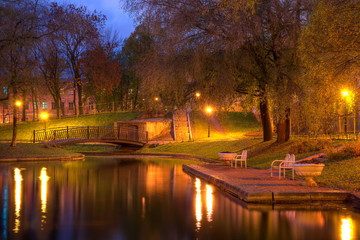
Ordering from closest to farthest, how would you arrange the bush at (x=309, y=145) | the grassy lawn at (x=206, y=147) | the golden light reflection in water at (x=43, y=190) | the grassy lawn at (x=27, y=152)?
the golden light reflection in water at (x=43, y=190), the bush at (x=309, y=145), the grassy lawn at (x=27, y=152), the grassy lawn at (x=206, y=147)

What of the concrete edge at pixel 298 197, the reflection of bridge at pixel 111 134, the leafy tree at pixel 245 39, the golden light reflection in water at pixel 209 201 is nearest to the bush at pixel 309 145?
the leafy tree at pixel 245 39

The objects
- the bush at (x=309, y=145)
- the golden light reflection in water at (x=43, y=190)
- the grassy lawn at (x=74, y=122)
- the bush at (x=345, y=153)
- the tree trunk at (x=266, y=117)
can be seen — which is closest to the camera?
the golden light reflection in water at (x=43, y=190)

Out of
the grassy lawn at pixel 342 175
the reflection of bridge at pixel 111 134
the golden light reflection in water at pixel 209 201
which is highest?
the reflection of bridge at pixel 111 134

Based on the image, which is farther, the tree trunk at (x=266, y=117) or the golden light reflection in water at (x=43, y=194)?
the tree trunk at (x=266, y=117)

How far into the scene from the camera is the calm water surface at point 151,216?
27.5 ft

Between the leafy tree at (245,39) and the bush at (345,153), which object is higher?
the leafy tree at (245,39)

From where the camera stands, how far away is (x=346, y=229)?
890 centimetres

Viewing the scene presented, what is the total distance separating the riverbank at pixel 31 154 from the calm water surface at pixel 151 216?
15026 millimetres

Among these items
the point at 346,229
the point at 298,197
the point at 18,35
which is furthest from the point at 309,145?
the point at 18,35

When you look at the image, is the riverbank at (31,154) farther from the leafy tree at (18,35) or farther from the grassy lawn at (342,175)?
the grassy lawn at (342,175)

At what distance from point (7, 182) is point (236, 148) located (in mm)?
18451

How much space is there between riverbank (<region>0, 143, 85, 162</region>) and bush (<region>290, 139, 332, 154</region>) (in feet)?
53.4

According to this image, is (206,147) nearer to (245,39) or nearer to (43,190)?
(245,39)

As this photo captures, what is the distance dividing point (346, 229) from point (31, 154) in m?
26.0
